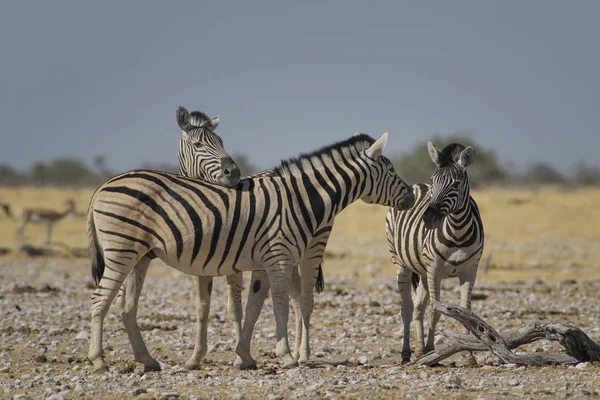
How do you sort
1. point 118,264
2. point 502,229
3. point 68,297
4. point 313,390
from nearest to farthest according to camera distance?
1. point 313,390
2. point 118,264
3. point 68,297
4. point 502,229

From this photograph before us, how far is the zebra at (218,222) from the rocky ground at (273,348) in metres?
0.90

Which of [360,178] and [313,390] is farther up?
[360,178]

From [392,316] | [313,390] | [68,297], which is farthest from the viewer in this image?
[68,297]

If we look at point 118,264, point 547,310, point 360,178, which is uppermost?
point 360,178

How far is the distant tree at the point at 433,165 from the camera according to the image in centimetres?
6606

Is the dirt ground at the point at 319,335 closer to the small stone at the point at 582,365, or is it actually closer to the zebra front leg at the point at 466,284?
the small stone at the point at 582,365

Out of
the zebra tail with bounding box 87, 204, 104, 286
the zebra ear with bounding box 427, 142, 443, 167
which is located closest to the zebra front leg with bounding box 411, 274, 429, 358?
the zebra ear with bounding box 427, 142, 443, 167

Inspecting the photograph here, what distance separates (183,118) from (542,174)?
3288 inches

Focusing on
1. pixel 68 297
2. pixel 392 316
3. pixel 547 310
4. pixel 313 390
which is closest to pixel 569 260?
pixel 547 310

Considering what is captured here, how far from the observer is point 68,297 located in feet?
54.2

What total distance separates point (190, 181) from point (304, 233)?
1.47 meters

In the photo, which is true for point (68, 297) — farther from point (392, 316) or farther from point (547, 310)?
point (547, 310)

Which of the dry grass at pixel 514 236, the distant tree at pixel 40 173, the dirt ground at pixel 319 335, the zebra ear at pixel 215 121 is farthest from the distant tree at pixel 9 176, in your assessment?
the zebra ear at pixel 215 121

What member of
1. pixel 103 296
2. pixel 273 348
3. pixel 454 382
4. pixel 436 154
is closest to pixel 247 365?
pixel 103 296
